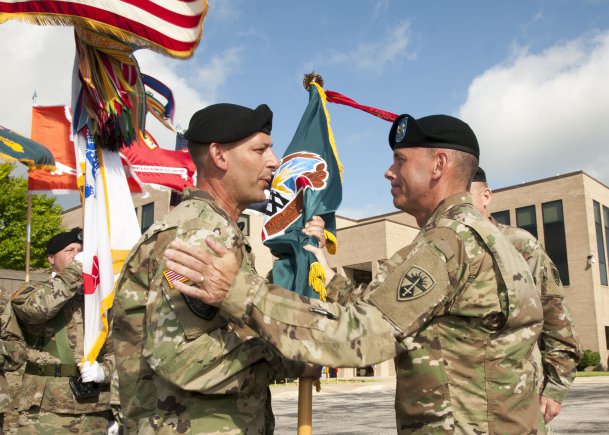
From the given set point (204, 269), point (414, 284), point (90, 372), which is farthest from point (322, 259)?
point (90, 372)

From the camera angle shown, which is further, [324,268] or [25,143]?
[25,143]

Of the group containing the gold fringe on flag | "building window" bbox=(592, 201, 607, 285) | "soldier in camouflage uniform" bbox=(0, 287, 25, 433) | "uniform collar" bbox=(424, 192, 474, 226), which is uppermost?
"building window" bbox=(592, 201, 607, 285)

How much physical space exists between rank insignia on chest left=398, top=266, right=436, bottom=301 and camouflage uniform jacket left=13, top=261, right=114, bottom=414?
3850mm

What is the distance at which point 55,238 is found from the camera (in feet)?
20.1

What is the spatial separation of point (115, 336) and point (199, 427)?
0.60 m

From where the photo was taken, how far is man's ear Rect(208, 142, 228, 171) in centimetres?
269

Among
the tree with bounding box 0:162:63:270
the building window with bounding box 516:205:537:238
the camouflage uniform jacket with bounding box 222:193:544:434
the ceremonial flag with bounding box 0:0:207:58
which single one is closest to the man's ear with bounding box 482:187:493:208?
the camouflage uniform jacket with bounding box 222:193:544:434

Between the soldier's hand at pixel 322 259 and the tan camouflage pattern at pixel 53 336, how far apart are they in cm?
253

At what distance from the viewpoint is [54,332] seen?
5602 mm

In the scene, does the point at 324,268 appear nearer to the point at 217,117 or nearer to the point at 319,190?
the point at 319,190

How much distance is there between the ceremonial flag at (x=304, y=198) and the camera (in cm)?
383

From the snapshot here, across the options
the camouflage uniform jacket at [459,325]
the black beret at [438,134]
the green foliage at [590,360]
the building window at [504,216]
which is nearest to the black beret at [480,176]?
the black beret at [438,134]

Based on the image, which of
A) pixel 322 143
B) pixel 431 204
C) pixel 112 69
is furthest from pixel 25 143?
pixel 431 204

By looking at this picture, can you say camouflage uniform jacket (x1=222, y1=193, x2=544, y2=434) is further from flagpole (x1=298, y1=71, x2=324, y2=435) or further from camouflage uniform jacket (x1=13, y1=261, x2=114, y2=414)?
camouflage uniform jacket (x1=13, y1=261, x2=114, y2=414)
